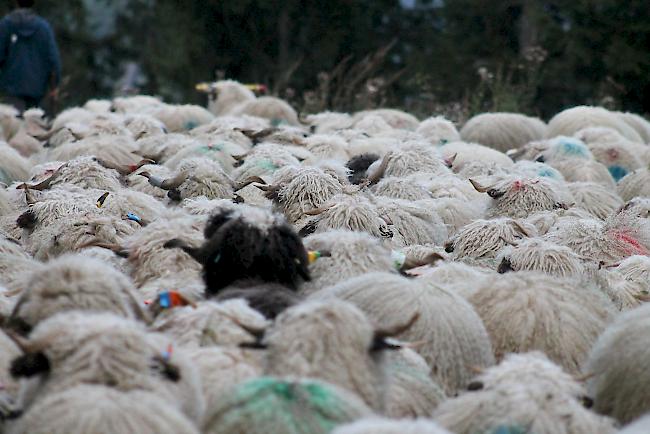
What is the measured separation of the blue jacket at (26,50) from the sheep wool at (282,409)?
10.1 meters

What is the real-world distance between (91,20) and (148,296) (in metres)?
26.3

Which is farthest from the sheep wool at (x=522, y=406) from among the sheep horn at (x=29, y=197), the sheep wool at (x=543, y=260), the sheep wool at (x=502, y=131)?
the sheep wool at (x=502, y=131)

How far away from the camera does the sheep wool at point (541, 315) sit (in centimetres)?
469

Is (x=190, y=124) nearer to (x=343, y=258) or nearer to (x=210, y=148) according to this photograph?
(x=210, y=148)

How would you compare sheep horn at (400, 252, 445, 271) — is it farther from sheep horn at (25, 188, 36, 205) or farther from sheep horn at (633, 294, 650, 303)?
sheep horn at (25, 188, 36, 205)

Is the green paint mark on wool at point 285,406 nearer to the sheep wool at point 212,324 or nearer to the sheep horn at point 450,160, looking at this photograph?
the sheep wool at point 212,324

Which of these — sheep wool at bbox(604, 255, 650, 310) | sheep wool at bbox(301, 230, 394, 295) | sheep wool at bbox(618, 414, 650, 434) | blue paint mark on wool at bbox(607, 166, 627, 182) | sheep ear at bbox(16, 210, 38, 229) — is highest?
sheep wool at bbox(618, 414, 650, 434)

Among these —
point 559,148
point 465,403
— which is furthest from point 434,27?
point 465,403

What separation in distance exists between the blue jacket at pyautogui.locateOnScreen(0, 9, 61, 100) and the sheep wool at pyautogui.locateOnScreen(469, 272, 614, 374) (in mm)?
8832

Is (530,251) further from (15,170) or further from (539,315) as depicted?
(15,170)

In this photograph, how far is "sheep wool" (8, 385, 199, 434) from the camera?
10.2ft

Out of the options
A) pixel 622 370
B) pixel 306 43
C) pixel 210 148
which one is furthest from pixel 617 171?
pixel 306 43

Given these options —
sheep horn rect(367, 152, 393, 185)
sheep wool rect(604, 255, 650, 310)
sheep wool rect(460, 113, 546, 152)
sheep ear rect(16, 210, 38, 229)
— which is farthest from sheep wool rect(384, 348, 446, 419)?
sheep wool rect(460, 113, 546, 152)

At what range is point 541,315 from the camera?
4.76 meters
